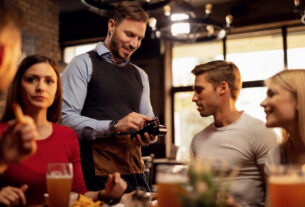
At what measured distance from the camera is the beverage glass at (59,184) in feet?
4.75

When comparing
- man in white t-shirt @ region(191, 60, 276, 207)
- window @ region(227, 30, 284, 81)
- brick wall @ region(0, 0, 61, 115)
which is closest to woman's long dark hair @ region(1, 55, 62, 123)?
man in white t-shirt @ region(191, 60, 276, 207)

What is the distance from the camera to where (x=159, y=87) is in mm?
7133

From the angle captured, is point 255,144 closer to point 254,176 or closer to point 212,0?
point 254,176

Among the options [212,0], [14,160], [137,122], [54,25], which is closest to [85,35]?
[54,25]

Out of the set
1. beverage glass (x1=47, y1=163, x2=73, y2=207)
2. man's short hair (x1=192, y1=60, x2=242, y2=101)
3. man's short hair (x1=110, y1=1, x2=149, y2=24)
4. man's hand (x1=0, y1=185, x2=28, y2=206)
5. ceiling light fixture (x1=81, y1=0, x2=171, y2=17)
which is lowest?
man's hand (x1=0, y1=185, x2=28, y2=206)

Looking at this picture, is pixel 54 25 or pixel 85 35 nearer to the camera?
pixel 54 25

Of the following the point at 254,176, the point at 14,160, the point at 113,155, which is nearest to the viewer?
the point at 14,160

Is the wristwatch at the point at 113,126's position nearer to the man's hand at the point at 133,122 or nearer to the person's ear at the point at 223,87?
the man's hand at the point at 133,122

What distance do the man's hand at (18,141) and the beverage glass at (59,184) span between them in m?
0.45

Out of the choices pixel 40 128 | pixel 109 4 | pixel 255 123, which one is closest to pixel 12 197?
pixel 40 128

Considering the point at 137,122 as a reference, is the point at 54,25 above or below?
above

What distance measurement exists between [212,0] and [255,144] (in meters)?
5.11

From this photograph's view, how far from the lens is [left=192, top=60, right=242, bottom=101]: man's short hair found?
2.41 meters

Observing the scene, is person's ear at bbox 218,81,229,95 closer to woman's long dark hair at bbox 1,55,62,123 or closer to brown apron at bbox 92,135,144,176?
brown apron at bbox 92,135,144,176
